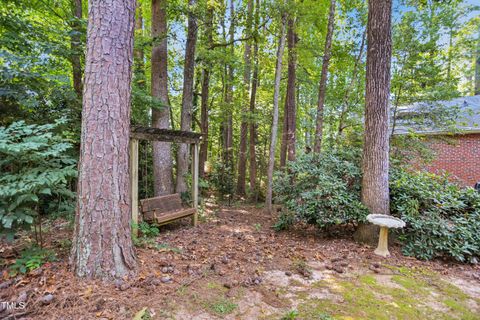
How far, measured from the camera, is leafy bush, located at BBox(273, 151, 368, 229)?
165 inches

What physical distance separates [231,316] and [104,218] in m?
1.50

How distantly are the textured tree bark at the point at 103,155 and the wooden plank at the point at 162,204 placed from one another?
1919 mm

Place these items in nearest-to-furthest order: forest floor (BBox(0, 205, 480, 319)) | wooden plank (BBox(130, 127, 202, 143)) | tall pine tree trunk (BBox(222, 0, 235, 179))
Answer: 1. forest floor (BBox(0, 205, 480, 319))
2. wooden plank (BBox(130, 127, 202, 143))
3. tall pine tree trunk (BBox(222, 0, 235, 179))

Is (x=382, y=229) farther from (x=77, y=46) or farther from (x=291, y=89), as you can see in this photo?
(x=77, y=46)

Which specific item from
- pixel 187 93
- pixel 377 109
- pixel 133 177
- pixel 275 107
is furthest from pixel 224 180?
pixel 377 109

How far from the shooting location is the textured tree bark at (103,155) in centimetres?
238

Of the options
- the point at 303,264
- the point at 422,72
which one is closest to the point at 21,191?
the point at 303,264

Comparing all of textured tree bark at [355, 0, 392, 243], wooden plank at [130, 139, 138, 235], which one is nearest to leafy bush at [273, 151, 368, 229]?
textured tree bark at [355, 0, 392, 243]

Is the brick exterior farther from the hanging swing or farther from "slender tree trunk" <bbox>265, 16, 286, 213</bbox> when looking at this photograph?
the hanging swing

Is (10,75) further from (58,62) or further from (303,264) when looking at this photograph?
(303,264)

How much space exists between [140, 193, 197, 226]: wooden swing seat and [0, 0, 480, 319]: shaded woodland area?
4 centimetres

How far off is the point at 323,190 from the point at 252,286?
95.6 inches

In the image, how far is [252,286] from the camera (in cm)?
260

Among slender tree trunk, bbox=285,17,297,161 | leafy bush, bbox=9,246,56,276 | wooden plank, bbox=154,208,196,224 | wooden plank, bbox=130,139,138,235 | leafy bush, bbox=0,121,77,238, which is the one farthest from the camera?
slender tree trunk, bbox=285,17,297,161
